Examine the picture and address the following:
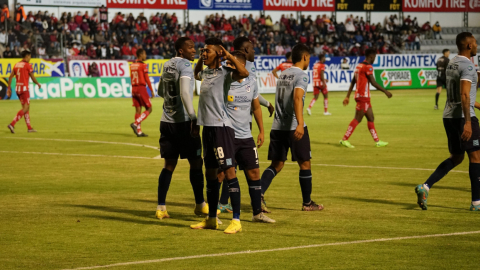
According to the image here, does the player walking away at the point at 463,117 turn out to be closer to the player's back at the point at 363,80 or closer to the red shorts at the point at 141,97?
the player's back at the point at 363,80

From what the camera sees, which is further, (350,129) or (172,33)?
(172,33)

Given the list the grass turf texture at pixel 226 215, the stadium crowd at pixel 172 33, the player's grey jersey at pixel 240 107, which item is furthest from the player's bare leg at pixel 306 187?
the stadium crowd at pixel 172 33

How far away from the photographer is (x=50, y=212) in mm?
9078

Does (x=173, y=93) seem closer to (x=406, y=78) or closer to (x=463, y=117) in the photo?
(x=463, y=117)

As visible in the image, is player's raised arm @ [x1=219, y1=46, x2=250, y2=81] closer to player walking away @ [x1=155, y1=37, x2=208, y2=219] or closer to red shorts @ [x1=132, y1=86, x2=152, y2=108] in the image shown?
player walking away @ [x1=155, y1=37, x2=208, y2=219]

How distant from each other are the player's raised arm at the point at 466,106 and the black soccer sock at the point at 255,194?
107 inches

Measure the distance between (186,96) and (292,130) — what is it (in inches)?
66.9

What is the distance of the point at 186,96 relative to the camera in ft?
26.4

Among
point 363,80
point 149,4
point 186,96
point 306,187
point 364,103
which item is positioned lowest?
point 306,187

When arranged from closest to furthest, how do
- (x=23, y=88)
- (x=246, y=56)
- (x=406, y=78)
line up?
(x=246, y=56) → (x=23, y=88) → (x=406, y=78)

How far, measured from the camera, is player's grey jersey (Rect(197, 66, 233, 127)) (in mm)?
7598

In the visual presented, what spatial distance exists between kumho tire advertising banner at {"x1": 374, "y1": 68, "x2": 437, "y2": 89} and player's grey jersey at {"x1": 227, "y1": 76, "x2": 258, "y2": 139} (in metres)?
40.5

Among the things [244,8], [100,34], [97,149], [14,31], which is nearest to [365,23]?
[244,8]

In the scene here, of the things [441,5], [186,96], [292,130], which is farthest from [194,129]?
[441,5]
